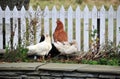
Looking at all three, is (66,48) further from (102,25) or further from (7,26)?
(7,26)

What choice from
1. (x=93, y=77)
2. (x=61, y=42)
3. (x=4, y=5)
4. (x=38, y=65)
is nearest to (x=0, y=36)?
(x=4, y=5)

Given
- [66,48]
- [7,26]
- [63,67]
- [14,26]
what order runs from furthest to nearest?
1. [7,26]
2. [14,26]
3. [66,48]
4. [63,67]


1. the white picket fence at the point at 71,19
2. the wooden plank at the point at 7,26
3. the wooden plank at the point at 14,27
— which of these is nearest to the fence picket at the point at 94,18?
the white picket fence at the point at 71,19

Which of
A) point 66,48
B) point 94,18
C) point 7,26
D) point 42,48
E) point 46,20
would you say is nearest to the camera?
point 42,48

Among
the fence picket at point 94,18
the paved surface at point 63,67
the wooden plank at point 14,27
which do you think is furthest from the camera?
the wooden plank at point 14,27

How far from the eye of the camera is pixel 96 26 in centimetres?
795

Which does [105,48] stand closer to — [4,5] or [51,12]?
[51,12]

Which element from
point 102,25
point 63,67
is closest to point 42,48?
point 63,67

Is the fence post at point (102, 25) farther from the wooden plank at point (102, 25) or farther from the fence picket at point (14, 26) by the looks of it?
the fence picket at point (14, 26)

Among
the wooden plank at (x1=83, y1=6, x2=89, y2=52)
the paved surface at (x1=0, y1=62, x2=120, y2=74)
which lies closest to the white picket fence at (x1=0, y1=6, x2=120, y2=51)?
the wooden plank at (x1=83, y1=6, x2=89, y2=52)

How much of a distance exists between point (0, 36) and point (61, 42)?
1.75 metres

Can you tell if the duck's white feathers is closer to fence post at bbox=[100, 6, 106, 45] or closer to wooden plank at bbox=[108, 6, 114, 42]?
fence post at bbox=[100, 6, 106, 45]

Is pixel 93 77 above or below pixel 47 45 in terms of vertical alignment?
below

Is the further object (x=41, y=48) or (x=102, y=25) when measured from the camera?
(x=102, y=25)
